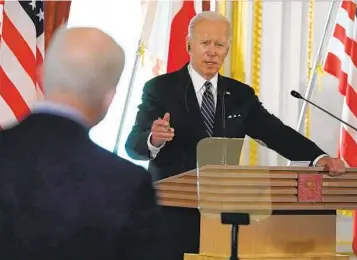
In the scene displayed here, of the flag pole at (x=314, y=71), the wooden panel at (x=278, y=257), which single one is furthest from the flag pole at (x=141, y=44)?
the wooden panel at (x=278, y=257)

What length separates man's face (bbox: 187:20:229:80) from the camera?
139 inches

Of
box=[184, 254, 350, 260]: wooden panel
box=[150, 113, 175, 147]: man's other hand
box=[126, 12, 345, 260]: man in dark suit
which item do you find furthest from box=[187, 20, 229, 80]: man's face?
box=[184, 254, 350, 260]: wooden panel

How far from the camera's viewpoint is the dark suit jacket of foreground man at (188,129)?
126 inches

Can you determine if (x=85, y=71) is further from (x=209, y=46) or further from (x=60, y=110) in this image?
(x=209, y=46)

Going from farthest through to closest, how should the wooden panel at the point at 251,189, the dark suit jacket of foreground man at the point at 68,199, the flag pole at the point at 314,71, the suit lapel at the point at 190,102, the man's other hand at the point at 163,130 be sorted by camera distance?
the flag pole at the point at 314,71 → the suit lapel at the point at 190,102 → the man's other hand at the point at 163,130 → the wooden panel at the point at 251,189 → the dark suit jacket of foreground man at the point at 68,199

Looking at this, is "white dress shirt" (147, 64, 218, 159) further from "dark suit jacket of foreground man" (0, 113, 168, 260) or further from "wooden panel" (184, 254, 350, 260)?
"dark suit jacket of foreground man" (0, 113, 168, 260)

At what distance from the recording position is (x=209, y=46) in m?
3.54

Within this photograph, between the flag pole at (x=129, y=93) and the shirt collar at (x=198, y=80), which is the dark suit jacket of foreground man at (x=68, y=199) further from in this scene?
the flag pole at (x=129, y=93)

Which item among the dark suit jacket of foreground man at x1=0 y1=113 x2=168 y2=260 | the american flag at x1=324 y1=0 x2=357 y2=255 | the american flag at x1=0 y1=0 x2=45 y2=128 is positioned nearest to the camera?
the dark suit jacket of foreground man at x1=0 y1=113 x2=168 y2=260

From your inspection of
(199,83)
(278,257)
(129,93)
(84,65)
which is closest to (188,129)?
(199,83)

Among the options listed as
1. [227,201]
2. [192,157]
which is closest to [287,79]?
[192,157]

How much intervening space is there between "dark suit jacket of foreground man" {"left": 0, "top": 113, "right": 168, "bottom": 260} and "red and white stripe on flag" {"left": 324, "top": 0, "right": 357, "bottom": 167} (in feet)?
13.6

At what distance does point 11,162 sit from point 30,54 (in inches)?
129

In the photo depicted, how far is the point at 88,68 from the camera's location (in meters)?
1.65
